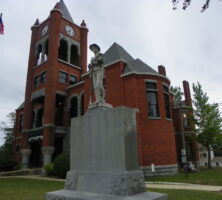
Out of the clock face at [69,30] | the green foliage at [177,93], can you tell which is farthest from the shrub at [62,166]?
the green foliage at [177,93]

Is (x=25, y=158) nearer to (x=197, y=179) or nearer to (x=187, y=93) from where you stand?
(x=197, y=179)

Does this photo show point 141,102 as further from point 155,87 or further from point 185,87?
point 185,87

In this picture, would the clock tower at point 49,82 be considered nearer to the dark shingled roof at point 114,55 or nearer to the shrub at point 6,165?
the shrub at point 6,165

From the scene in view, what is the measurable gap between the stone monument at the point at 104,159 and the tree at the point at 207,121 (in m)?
23.8

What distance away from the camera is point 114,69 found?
71.2ft

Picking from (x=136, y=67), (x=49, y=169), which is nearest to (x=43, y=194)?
(x=49, y=169)

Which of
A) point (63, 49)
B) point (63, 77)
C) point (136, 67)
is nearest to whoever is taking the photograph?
point (136, 67)

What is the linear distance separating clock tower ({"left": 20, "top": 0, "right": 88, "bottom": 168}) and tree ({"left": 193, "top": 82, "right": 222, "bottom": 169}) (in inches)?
724

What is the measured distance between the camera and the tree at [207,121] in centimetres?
2705

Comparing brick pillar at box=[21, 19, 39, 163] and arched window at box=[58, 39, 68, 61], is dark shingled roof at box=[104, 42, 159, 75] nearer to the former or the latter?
arched window at box=[58, 39, 68, 61]

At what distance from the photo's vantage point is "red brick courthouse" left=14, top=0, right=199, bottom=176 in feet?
63.9

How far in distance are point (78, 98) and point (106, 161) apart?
2116cm

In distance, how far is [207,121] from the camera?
27.4m

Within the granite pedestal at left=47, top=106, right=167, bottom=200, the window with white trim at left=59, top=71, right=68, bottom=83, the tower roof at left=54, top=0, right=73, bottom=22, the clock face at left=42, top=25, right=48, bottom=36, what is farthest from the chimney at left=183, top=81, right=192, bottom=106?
the granite pedestal at left=47, top=106, right=167, bottom=200
